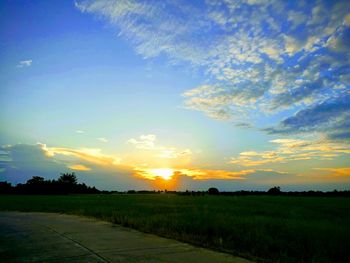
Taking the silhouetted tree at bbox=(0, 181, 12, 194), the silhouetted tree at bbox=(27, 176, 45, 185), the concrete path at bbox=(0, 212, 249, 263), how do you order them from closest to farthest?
the concrete path at bbox=(0, 212, 249, 263)
the silhouetted tree at bbox=(0, 181, 12, 194)
the silhouetted tree at bbox=(27, 176, 45, 185)

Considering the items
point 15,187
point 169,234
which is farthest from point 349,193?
point 169,234

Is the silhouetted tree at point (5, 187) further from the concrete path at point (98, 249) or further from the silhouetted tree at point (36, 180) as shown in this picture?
the concrete path at point (98, 249)

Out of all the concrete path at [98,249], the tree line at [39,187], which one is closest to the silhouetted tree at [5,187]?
the tree line at [39,187]

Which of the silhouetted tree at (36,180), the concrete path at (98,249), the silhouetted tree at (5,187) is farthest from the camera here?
the silhouetted tree at (36,180)

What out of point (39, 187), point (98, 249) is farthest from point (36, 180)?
point (98, 249)

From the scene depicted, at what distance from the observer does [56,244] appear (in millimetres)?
9586

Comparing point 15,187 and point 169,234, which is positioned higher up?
point 15,187

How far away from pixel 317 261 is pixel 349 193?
115 metres

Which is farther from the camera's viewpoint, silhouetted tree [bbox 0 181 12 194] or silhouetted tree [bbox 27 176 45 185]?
silhouetted tree [bbox 27 176 45 185]

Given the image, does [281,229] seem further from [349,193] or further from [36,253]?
[349,193]

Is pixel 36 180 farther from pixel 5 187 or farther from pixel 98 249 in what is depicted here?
pixel 98 249

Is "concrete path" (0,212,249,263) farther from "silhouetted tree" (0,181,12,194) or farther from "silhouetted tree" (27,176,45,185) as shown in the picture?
"silhouetted tree" (27,176,45,185)

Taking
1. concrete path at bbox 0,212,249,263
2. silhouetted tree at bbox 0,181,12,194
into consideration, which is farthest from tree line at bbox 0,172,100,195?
concrete path at bbox 0,212,249,263

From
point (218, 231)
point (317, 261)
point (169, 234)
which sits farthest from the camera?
point (218, 231)
